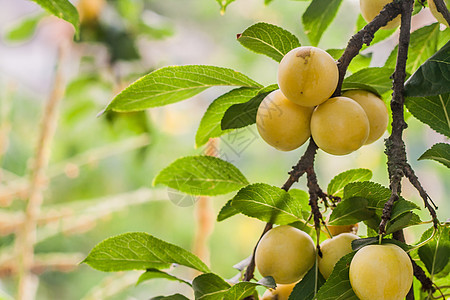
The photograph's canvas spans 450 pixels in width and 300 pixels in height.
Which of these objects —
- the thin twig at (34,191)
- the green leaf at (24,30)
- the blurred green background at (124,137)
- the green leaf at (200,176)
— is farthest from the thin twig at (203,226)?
the green leaf at (24,30)

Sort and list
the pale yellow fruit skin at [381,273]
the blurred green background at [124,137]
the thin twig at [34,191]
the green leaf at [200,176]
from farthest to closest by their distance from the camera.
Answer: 1. the blurred green background at [124,137]
2. the thin twig at [34,191]
3. the green leaf at [200,176]
4. the pale yellow fruit skin at [381,273]

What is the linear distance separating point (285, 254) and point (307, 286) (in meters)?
0.02

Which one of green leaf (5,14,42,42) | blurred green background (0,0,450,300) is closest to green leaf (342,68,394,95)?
blurred green background (0,0,450,300)

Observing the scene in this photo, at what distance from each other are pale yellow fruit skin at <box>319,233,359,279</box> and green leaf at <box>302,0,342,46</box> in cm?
15

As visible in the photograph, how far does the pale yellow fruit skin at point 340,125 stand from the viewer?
0.25 meters

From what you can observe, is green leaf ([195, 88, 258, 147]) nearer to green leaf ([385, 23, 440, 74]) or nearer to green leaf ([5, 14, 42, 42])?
green leaf ([385, 23, 440, 74])

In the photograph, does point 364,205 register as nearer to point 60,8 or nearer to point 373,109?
point 373,109

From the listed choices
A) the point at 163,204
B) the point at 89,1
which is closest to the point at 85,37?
the point at 89,1

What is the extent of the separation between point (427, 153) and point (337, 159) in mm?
1158

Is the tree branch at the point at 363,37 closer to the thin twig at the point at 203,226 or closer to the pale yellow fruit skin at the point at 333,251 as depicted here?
the pale yellow fruit skin at the point at 333,251

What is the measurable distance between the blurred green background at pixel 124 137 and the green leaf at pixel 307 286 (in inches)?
15.4

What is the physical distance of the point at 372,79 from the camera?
0.96 feet

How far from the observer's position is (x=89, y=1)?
2.67 ft

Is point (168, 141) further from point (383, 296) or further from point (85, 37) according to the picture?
point (383, 296)
